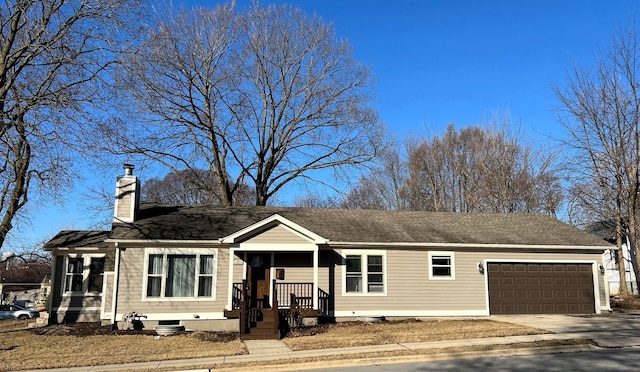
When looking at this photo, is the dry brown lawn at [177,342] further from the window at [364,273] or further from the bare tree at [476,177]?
the bare tree at [476,177]

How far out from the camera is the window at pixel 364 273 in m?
16.8

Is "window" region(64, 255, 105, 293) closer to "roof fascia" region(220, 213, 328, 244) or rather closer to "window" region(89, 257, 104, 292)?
"window" region(89, 257, 104, 292)

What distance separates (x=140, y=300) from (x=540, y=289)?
14.5 m

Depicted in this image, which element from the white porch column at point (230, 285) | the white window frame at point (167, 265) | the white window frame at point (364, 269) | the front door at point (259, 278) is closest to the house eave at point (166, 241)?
the white window frame at point (167, 265)

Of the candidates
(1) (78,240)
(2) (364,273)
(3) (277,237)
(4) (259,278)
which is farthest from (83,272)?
(2) (364,273)

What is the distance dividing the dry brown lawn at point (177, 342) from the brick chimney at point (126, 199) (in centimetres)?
441

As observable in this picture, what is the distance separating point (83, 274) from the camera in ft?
58.1

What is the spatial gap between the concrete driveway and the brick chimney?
1355cm

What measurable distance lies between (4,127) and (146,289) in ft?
21.1

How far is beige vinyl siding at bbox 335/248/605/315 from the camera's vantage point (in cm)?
1666

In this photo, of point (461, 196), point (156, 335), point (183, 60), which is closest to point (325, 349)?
point (156, 335)

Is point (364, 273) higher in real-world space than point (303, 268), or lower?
lower

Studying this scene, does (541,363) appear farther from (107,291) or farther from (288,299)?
(107,291)

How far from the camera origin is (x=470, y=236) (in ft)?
59.9
